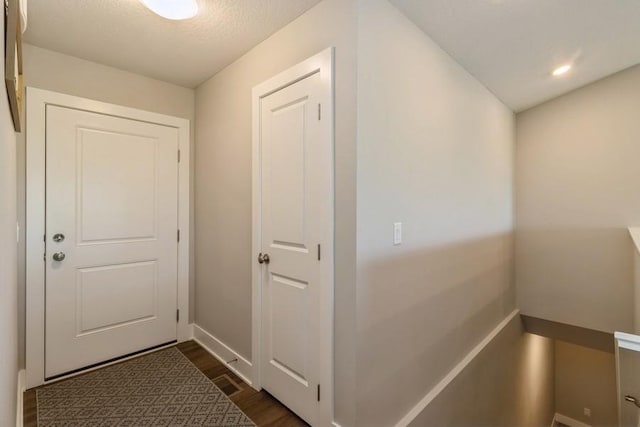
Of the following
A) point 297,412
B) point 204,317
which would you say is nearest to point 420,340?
point 297,412

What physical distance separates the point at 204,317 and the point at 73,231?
3.95ft

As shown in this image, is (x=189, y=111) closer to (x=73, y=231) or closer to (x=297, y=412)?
(x=73, y=231)

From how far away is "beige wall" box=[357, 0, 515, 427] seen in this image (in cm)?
147

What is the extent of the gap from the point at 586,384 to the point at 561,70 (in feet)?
15.9

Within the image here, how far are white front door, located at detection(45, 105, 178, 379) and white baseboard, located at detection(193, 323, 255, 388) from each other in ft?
0.82

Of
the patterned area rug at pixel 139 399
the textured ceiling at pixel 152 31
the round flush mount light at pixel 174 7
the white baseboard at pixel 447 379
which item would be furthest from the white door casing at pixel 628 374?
the round flush mount light at pixel 174 7

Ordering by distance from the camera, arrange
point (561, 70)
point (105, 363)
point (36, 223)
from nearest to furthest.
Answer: point (36, 223) < point (105, 363) < point (561, 70)

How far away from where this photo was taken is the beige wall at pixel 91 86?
1.99 metres

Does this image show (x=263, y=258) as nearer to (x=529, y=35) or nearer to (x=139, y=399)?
(x=139, y=399)

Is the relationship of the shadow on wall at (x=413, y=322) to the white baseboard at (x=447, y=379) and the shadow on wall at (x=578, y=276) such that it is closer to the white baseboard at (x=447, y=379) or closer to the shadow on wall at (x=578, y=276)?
the white baseboard at (x=447, y=379)

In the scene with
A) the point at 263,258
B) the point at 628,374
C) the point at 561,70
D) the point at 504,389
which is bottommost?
the point at 504,389

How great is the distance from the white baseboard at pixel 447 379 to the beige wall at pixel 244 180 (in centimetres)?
47

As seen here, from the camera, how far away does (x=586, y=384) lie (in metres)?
4.60

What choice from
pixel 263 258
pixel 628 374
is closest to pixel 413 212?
pixel 263 258
